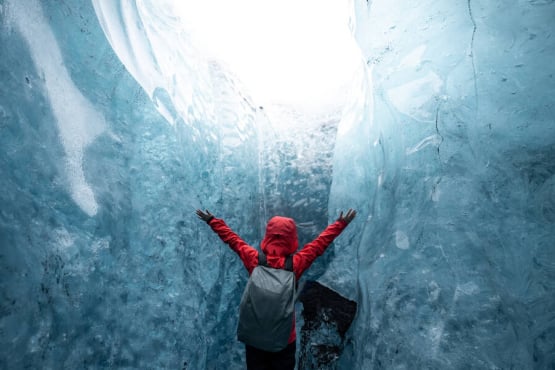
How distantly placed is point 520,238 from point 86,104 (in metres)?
2.70

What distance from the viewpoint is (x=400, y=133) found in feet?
7.61

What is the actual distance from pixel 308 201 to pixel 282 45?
231cm

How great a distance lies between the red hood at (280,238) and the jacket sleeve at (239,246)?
9 cm

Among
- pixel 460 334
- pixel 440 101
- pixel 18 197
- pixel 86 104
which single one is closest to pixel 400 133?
pixel 440 101

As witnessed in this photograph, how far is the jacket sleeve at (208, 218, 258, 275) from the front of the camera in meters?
1.90

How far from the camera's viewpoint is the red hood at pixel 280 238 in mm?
1861

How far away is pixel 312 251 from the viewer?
1.92 metres

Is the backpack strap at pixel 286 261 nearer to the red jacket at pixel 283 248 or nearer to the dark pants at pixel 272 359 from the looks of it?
the red jacket at pixel 283 248

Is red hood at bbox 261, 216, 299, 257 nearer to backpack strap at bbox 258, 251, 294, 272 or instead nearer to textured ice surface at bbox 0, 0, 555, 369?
backpack strap at bbox 258, 251, 294, 272

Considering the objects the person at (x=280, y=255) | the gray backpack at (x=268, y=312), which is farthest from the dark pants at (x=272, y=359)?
the gray backpack at (x=268, y=312)

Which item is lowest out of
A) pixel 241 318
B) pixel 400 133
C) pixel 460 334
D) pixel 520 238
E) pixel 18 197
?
pixel 460 334

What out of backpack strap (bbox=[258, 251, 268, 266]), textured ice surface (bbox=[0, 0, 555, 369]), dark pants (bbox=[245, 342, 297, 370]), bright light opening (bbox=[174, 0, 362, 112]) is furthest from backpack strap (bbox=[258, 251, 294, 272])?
bright light opening (bbox=[174, 0, 362, 112])

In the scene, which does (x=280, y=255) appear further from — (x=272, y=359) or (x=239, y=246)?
(x=272, y=359)

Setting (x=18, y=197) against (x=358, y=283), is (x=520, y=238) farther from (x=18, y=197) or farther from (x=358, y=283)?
(x=18, y=197)
